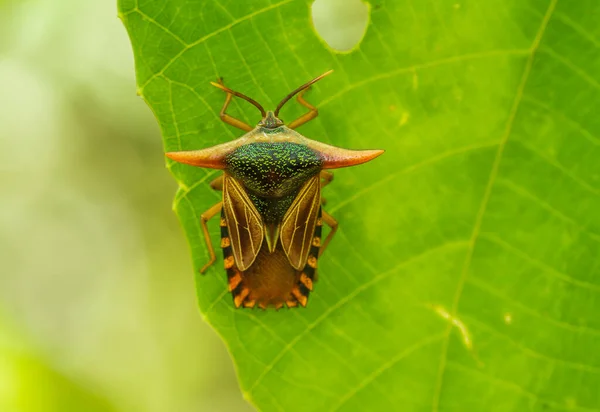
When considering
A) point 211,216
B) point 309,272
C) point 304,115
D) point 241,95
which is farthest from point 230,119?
point 309,272

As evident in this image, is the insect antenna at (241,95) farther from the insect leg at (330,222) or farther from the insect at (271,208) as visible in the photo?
the insect leg at (330,222)

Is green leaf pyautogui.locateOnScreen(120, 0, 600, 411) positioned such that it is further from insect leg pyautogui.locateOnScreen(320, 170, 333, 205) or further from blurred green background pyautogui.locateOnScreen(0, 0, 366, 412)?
blurred green background pyautogui.locateOnScreen(0, 0, 366, 412)

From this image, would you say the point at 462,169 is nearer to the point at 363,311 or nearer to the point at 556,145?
the point at 556,145

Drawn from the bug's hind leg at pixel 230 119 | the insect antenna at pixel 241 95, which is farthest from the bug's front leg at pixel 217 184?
the insect antenna at pixel 241 95

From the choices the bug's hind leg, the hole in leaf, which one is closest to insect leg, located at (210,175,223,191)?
the bug's hind leg

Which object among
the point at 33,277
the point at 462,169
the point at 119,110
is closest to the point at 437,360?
the point at 462,169

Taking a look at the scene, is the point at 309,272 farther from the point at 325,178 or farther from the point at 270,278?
the point at 325,178
